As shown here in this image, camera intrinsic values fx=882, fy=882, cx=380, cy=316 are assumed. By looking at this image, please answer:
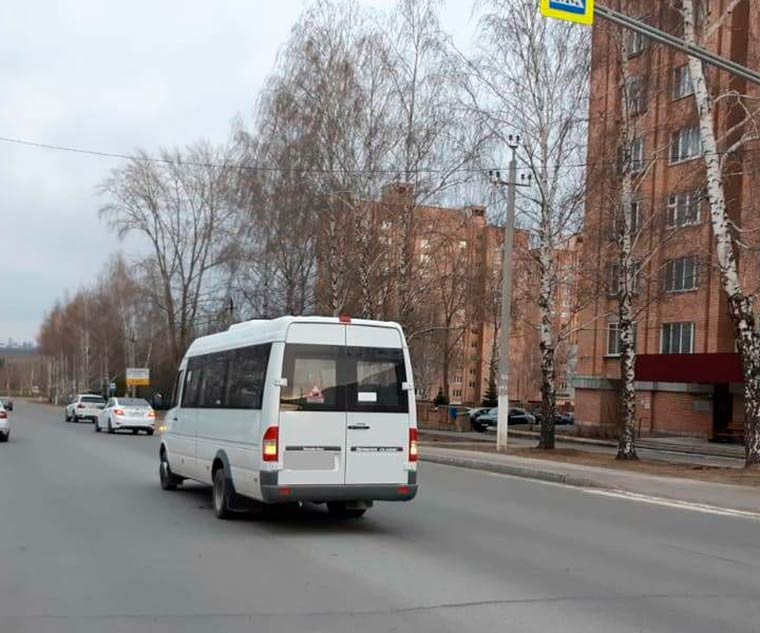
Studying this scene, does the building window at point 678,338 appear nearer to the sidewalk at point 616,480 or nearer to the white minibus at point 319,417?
the sidewalk at point 616,480

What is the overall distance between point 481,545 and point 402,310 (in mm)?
24080

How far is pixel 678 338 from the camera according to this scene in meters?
41.7

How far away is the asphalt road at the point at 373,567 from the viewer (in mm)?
6434

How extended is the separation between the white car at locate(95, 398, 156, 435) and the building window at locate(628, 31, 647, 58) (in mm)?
21049

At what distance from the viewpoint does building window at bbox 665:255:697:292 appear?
25.7m

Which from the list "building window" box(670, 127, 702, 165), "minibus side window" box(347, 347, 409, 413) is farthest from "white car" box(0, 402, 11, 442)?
"building window" box(670, 127, 702, 165)

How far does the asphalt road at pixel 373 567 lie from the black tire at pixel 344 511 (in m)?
0.31

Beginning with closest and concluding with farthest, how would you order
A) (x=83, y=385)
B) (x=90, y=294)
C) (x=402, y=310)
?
(x=402, y=310) < (x=90, y=294) < (x=83, y=385)

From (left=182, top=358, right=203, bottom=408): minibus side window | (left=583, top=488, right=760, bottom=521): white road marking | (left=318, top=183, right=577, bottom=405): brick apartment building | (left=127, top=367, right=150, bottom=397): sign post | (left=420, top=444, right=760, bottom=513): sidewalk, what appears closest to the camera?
(left=182, top=358, right=203, bottom=408): minibus side window

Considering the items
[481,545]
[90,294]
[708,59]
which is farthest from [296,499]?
[90,294]

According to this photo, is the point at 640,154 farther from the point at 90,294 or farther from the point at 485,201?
the point at 90,294

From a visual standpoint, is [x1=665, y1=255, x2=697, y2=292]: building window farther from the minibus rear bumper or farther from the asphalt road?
the minibus rear bumper

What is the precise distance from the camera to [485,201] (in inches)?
1166

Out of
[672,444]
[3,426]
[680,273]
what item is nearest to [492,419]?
[672,444]
